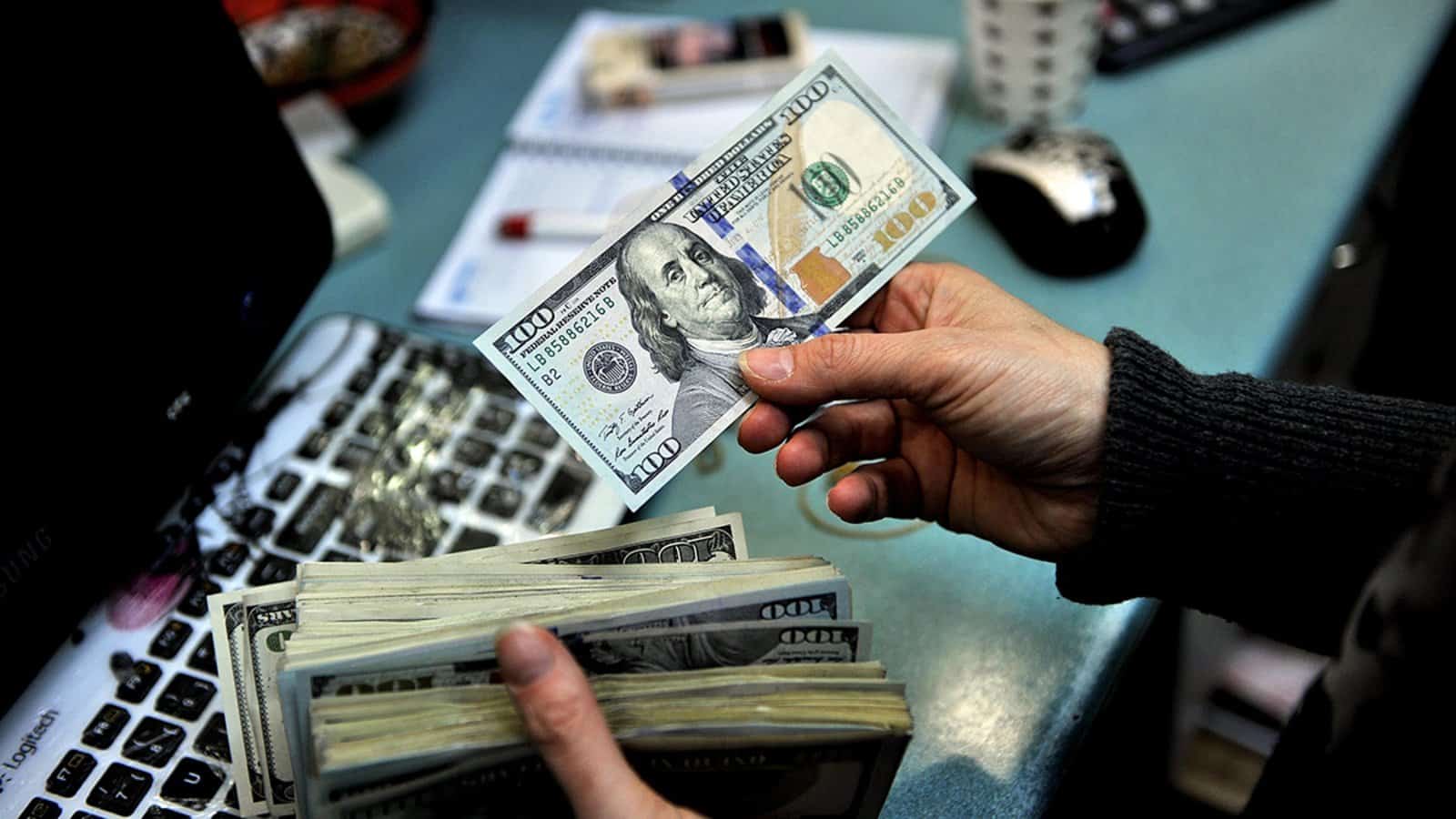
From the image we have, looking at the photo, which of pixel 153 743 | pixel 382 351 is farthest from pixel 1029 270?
pixel 153 743

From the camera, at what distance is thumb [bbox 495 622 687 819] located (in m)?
0.53

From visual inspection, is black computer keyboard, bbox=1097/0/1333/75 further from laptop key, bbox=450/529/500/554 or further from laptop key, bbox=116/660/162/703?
laptop key, bbox=116/660/162/703

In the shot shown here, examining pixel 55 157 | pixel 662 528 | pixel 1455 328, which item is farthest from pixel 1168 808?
pixel 55 157

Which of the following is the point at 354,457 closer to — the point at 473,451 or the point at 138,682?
the point at 473,451

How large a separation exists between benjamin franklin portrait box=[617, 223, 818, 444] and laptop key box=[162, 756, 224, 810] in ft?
1.14

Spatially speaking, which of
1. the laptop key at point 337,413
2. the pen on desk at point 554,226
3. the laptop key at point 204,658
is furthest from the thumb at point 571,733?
the pen on desk at point 554,226

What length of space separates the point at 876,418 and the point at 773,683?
1.00ft

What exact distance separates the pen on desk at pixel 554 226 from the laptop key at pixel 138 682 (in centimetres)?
49

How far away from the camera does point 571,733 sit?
53 centimetres

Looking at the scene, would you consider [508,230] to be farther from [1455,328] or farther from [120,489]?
[1455,328]

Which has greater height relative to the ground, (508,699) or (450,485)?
(508,699)

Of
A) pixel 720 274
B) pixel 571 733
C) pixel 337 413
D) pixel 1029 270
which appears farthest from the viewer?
pixel 1029 270

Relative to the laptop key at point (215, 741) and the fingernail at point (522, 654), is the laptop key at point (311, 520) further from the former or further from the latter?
the fingernail at point (522, 654)

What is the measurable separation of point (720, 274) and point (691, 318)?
41 mm
